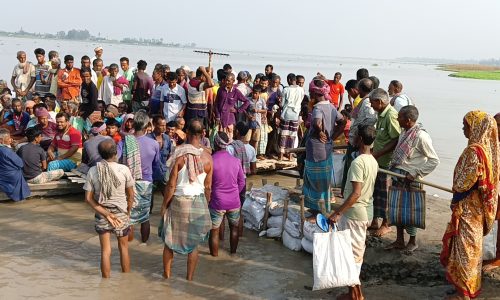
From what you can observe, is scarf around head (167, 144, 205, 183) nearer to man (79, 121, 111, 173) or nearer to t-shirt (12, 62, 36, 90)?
man (79, 121, 111, 173)

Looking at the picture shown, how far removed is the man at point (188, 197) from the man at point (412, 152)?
7.12 ft

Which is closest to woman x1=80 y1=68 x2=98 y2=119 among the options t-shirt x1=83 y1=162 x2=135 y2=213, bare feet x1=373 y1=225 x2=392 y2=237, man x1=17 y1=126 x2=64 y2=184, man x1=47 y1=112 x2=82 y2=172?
man x1=47 y1=112 x2=82 y2=172

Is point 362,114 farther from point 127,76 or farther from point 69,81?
point 69,81

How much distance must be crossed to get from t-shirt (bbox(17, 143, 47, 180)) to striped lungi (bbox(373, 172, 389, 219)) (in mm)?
5040

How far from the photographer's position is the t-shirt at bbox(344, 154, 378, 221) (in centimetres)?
507

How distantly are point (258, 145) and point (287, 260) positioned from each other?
4.08 metres

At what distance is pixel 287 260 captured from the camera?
6.74 metres

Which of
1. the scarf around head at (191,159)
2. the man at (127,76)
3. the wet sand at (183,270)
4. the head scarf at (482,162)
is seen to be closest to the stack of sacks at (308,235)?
the wet sand at (183,270)

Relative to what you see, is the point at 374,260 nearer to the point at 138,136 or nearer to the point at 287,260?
the point at 287,260

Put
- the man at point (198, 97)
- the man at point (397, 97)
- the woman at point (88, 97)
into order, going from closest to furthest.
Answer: the man at point (397, 97)
the man at point (198, 97)
the woman at point (88, 97)

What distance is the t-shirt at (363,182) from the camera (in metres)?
5.07

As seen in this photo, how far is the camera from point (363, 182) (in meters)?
5.14

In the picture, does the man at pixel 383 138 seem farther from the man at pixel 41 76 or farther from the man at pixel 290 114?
the man at pixel 41 76

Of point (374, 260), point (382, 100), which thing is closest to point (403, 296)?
point (374, 260)
